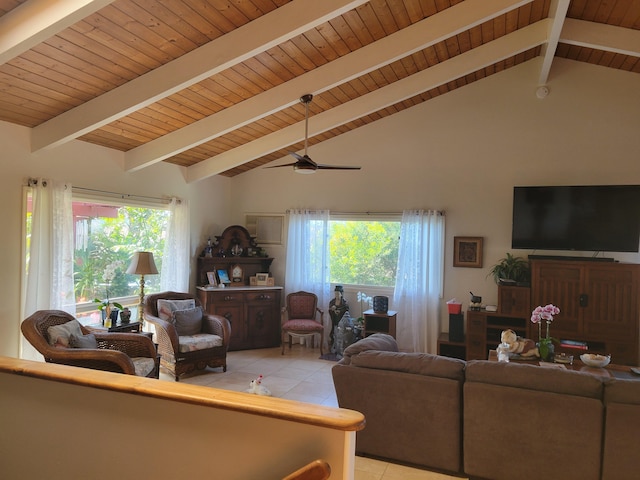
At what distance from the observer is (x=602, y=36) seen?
14.1 feet

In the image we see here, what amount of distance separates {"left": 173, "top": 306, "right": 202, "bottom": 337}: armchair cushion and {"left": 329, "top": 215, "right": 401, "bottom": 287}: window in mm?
2182

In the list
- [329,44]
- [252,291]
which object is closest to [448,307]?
[252,291]

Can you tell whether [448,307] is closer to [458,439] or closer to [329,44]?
[458,439]

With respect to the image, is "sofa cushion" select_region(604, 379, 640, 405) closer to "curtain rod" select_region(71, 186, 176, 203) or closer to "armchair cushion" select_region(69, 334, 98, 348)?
"armchair cushion" select_region(69, 334, 98, 348)

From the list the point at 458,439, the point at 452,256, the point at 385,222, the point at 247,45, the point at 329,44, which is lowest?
the point at 458,439

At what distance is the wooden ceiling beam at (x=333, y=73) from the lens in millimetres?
3758

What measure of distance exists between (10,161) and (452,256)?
507 cm

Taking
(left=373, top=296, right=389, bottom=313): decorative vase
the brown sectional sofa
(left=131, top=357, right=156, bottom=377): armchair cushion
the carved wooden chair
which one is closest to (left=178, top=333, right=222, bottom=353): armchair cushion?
(left=131, top=357, right=156, bottom=377): armchair cushion

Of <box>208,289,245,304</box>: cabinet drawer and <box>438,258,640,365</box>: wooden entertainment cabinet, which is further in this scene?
<box>208,289,245,304</box>: cabinet drawer

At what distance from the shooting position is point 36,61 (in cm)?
311

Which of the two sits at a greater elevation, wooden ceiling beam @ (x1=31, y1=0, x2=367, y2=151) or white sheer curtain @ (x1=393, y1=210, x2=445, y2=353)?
wooden ceiling beam @ (x1=31, y1=0, x2=367, y2=151)

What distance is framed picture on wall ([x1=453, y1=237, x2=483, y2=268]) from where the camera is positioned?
5641 millimetres

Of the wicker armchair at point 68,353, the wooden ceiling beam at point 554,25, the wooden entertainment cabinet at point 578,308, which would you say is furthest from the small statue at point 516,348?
the wicker armchair at point 68,353

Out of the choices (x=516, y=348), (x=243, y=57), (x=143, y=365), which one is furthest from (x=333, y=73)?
(x=143, y=365)
